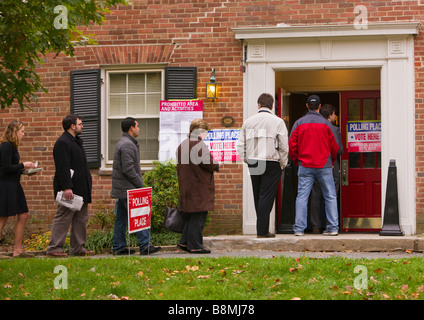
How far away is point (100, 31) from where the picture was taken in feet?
39.0

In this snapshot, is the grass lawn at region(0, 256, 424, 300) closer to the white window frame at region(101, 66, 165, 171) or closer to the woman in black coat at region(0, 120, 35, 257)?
the woman in black coat at region(0, 120, 35, 257)

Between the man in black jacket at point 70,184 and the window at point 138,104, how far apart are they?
2399 mm

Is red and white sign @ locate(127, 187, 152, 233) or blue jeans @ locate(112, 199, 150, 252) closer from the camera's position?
red and white sign @ locate(127, 187, 152, 233)

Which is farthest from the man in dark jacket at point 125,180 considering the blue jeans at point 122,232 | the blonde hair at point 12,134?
the blonde hair at point 12,134

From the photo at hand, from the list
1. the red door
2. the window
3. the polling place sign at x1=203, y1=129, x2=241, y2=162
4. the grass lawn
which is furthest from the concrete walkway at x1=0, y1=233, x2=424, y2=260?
the window

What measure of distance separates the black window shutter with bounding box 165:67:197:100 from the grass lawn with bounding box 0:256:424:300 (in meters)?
4.11

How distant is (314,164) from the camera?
1024 centimetres

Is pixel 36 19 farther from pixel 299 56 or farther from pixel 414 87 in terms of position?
pixel 414 87

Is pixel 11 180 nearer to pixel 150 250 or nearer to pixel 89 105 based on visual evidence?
pixel 150 250

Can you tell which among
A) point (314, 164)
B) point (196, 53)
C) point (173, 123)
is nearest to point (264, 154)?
point (314, 164)

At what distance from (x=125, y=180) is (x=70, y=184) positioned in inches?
28.0

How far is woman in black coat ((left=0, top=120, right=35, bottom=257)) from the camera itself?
9.52 m
